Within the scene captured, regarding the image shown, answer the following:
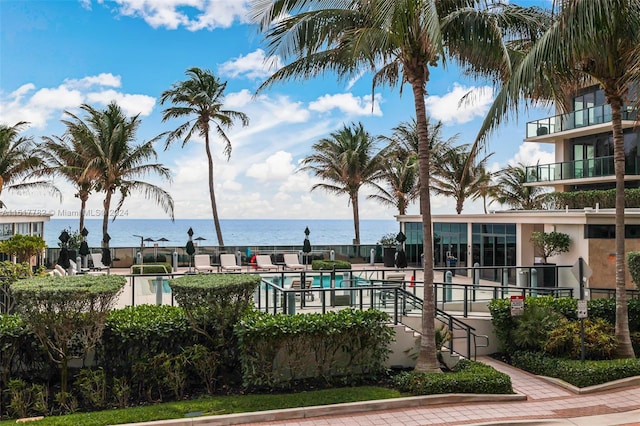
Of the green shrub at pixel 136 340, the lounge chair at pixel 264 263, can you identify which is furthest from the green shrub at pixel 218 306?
the lounge chair at pixel 264 263

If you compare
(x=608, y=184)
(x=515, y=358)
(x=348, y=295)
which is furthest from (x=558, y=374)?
(x=608, y=184)

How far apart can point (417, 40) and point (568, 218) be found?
13.9 meters

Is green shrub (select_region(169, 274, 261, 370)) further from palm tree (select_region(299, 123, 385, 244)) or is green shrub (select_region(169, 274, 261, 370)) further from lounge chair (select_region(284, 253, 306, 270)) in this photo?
palm tree (select_region(299, 123, 385, 244))

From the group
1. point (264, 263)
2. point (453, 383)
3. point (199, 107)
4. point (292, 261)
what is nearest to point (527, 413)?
point (453, 383)

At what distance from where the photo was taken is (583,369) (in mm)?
11305

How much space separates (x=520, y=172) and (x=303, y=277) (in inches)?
1340

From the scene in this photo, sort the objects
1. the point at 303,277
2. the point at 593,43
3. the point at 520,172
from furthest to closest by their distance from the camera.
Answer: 1. the point at 520,172
2. the point at 303,277
3. the point at 593,43

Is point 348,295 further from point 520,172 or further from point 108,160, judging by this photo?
point 520,172

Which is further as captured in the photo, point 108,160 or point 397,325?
point 108,160

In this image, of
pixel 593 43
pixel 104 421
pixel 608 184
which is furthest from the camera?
pixel 608 184

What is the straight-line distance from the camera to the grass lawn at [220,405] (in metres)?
8.73

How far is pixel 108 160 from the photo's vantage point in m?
30.7

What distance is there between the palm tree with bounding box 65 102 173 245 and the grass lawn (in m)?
23.2

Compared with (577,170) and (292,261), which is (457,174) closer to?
(577,170)
